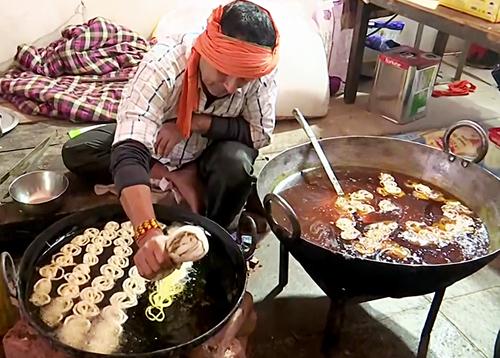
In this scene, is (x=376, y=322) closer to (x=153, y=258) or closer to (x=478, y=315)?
(x=478, y=315)

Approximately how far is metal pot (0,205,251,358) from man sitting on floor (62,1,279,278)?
0.46ft

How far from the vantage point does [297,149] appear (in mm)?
1727

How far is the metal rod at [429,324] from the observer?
151 cm

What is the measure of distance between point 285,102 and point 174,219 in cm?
121

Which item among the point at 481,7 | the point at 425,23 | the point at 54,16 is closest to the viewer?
the point at 481,7

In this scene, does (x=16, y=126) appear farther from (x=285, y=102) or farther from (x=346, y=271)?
(x=346, y=271)

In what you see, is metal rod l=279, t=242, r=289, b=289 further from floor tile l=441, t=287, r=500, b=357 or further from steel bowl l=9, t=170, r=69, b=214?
steel bowl l=9, t=170, r=69, b=214

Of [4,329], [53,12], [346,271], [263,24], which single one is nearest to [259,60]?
[263,24]

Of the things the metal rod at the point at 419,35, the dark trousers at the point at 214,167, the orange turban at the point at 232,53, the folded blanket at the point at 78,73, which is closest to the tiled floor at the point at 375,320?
the dark trousers at the point at 214,167

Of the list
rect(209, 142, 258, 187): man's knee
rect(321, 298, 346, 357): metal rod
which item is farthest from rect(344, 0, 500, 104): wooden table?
rect(321, 298, 346, 357): metal rod

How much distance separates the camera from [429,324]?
5.17 feet

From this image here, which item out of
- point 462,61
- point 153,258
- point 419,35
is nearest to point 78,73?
point 153,258

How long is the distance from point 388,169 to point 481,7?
0.90 meters

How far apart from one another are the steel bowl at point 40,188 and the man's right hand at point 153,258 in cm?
72
